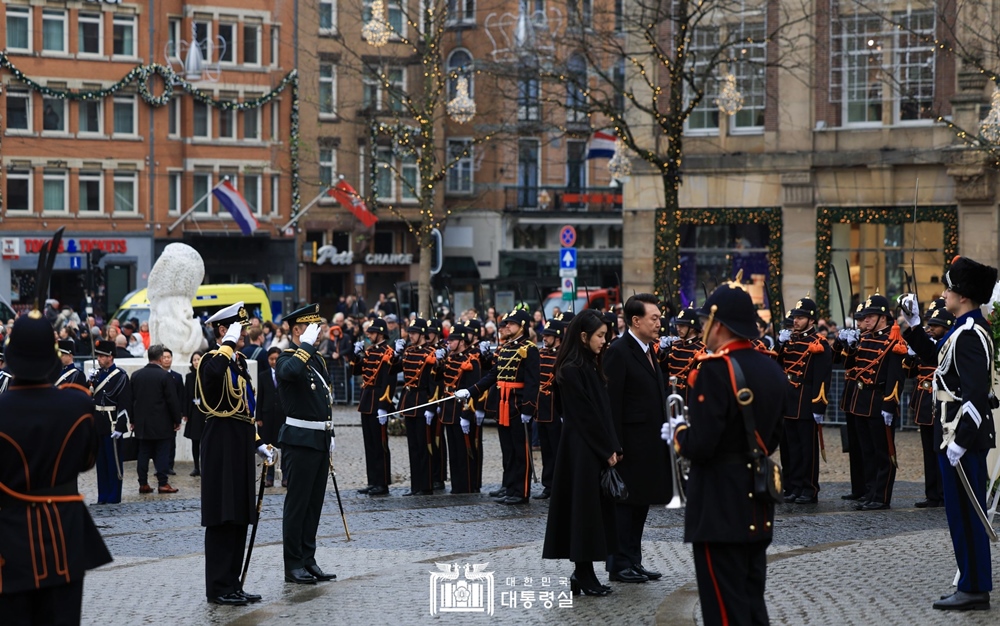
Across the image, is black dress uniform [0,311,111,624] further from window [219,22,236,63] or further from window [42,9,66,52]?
window [219,22,236,63]

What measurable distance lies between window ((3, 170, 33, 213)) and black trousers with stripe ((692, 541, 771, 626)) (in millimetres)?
46581

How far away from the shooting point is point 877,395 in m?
15.6

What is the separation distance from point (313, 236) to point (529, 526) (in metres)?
43.7

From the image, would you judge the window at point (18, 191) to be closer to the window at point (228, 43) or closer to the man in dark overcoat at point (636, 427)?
the window at point (228, 43)

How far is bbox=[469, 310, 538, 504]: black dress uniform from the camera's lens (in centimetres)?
1661

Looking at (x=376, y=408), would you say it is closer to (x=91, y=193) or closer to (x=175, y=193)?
(x=91, y=193)

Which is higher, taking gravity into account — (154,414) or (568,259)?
(568,259)

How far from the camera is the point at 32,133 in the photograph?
50688mm

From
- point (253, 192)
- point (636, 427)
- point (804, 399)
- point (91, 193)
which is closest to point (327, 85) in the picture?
point (253, 192)

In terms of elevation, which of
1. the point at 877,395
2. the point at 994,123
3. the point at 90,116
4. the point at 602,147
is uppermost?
the point at 90,116

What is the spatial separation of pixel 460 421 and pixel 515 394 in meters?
0.88

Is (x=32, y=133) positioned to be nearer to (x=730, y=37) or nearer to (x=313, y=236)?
(x=313, y=236)

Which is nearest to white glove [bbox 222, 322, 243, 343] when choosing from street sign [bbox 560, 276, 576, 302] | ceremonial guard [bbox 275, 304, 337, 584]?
ceremonial guard [bbox 275, 304, 337, 584]

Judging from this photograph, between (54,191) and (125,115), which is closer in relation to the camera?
(54,191)
